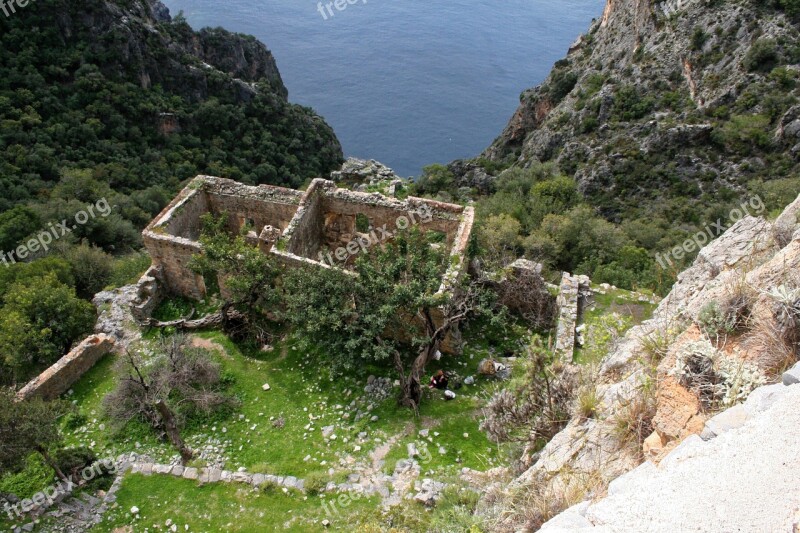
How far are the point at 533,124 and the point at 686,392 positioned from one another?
70.5m

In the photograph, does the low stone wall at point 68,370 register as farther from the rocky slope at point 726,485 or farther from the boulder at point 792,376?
the boulder at point 792,376

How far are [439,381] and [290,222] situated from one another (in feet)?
25.1

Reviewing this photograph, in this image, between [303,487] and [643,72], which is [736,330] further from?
[643,72]

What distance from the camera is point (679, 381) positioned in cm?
524

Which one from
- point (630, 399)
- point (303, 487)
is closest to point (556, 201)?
point (303, 487)

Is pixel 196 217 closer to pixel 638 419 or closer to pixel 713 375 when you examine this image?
pixel 638 419

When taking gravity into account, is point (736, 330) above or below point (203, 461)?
above

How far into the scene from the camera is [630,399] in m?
5.88

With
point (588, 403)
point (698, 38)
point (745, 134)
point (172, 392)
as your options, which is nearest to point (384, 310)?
point (172, 392)

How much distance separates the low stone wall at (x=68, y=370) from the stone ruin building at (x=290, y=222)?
2023mm

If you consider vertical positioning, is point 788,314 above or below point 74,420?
above

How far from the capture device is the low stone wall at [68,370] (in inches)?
579

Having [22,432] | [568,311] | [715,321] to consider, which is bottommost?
[22,432]

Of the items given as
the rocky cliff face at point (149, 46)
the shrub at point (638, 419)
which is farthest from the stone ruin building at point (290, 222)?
the rocky cliff face at point (149, 46)
